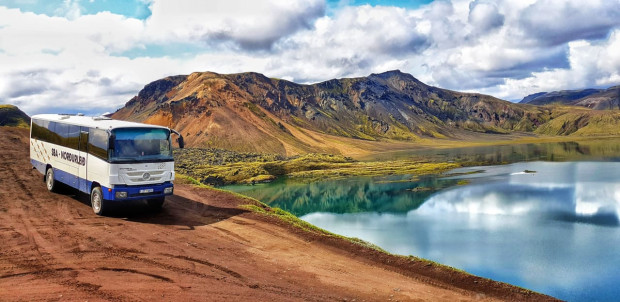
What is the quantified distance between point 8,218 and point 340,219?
4858 cm

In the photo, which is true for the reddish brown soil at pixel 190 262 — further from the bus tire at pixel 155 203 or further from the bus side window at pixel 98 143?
the bus side window at pixel 98 143

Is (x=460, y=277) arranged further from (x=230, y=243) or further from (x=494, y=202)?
(x=494, y=202)

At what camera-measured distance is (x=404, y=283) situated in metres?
17.8

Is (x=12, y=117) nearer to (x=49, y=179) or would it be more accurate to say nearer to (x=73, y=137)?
(x=49, y=179)

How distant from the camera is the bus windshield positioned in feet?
73.4

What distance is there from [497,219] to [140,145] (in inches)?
2025

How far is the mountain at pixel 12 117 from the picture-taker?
102156 mm

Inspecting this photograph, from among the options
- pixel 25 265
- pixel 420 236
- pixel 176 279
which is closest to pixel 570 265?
pixel 420 236

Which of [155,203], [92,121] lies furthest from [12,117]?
[155,203]

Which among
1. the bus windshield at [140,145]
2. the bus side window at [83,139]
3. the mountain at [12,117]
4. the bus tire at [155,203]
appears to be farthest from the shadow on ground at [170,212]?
the mountain at [12,117]

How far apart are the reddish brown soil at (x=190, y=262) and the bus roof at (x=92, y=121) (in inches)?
208

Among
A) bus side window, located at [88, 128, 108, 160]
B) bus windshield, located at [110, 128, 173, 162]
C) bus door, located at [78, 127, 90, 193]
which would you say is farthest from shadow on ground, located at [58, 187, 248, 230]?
bus windshield, located at [110, 128, 173, 162]

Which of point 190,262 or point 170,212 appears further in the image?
point 170,212

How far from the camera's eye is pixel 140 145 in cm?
2327
